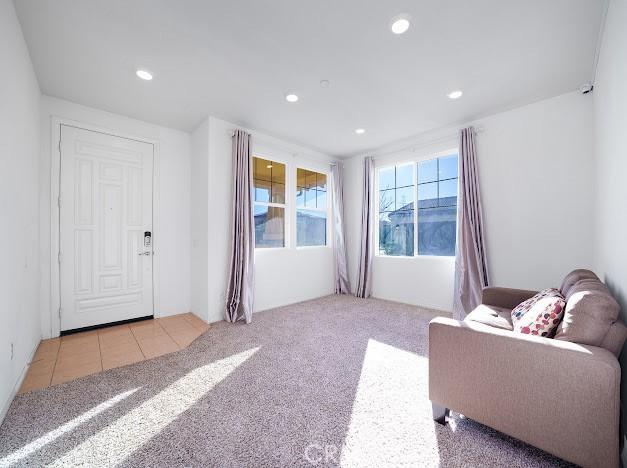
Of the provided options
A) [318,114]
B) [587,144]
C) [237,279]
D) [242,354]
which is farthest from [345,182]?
[242,354]

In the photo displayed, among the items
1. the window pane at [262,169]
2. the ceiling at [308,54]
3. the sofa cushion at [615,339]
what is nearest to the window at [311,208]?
the window pane at [262,169]

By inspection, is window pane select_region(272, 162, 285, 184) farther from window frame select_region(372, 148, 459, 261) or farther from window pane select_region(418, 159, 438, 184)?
window pane select_region(418, 159, 438, 184)

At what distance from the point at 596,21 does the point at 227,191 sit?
12.0 feet

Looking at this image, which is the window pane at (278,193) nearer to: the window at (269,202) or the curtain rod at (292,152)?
the window at (269,202)

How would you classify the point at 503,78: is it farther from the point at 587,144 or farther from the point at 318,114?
the point at 318,114

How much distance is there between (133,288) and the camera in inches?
130


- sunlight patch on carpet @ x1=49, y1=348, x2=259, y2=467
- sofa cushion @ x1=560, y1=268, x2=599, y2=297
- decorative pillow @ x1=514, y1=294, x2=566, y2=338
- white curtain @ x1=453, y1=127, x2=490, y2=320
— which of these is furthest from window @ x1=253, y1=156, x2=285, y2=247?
sofa cushion @ x1=560, y1=268, x2=599, y2=297

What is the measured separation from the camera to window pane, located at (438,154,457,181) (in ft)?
12.2

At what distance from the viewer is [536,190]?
294 cm

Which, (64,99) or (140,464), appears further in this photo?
(64,99)

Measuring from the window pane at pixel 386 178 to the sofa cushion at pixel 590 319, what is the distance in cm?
338

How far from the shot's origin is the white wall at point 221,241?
327 centimetres

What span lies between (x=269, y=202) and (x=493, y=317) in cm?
311

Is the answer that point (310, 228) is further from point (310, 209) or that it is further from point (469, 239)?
point (469, 239)
